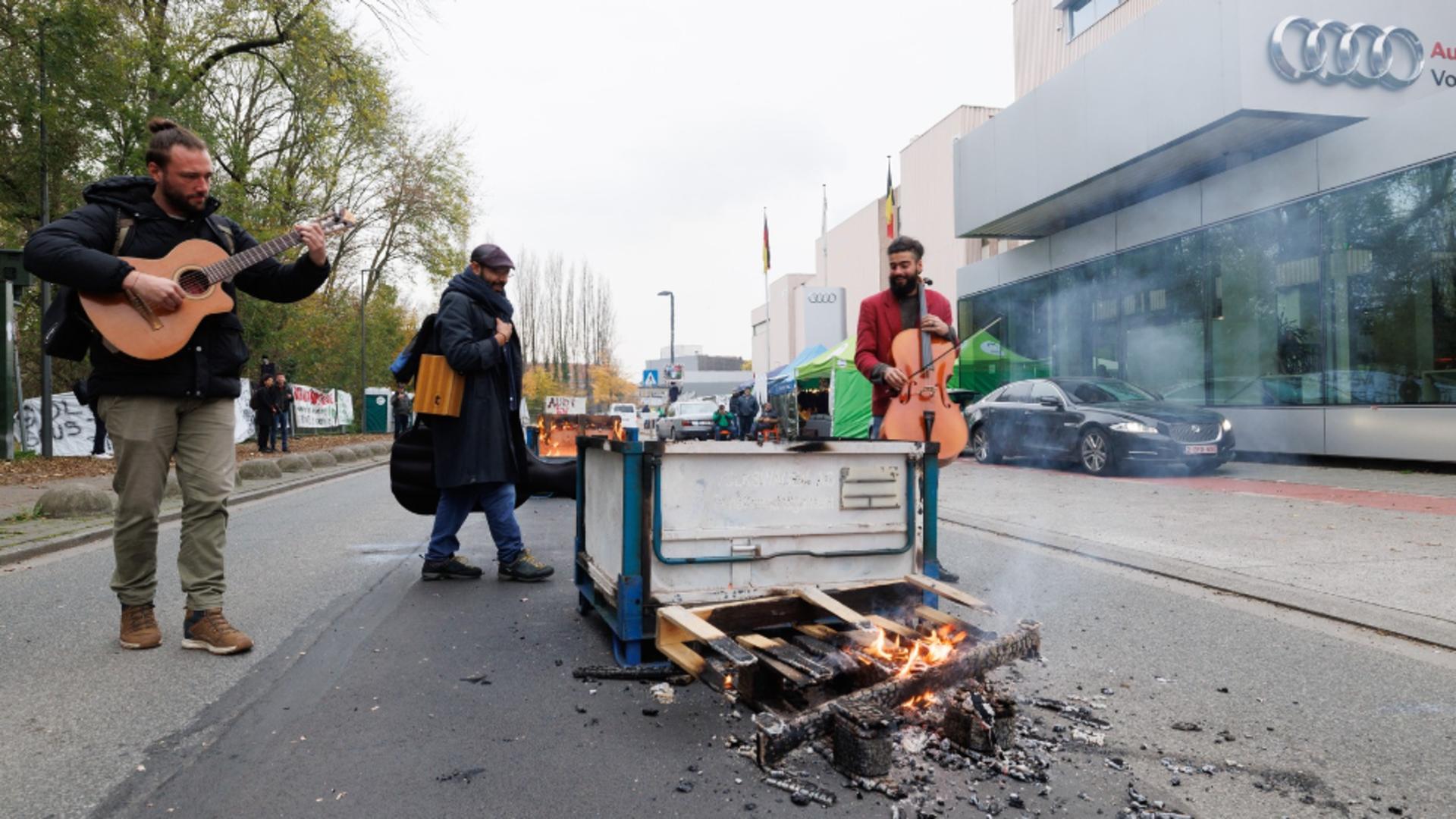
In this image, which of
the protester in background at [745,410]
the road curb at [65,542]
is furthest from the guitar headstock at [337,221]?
the protester in background at [745,410]

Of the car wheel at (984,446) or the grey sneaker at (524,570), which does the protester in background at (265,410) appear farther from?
the grey sneaker at (524,570)

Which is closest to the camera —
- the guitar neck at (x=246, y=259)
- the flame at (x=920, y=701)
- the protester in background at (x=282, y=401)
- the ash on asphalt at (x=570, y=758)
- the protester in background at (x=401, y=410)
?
the ash on asphalt at (x=570, y=758)

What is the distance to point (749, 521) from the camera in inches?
124

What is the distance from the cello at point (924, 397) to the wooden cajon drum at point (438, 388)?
2.31 m

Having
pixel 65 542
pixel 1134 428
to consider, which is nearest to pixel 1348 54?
pixel 1134 428

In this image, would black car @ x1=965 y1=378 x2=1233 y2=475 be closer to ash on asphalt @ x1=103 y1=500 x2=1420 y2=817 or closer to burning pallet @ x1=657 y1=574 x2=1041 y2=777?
ash on asphalt @ x1=103 y1=500 x2=1420 y2=817

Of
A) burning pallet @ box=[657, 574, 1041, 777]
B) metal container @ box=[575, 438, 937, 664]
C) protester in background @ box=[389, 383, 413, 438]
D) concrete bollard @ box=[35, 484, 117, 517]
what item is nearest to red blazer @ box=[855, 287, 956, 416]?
metal container @ box=[575, 438, 937, 664]

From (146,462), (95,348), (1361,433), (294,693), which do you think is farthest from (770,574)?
(1361,433)

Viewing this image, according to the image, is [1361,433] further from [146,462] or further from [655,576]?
[146,462]

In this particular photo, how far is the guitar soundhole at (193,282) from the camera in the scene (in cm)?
342

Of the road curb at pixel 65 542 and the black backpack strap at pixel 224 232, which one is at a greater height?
the black backpack strap at pixel 224 232

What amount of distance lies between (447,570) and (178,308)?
85.6 inches

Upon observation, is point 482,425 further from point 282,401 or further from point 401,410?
point 401,410

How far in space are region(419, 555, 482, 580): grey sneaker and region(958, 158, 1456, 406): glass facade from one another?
1081 centimetres
